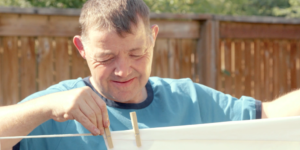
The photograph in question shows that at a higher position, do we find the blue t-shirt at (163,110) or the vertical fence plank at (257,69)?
the blue t-shirt at (163,110)

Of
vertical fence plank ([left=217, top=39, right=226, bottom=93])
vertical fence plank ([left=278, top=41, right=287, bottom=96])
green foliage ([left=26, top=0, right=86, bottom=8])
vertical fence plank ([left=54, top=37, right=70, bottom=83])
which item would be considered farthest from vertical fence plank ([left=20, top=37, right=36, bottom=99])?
vertical fence plank ([left=278, top=41, right=287, bottom=96])

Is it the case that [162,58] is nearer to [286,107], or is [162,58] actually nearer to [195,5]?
[195,5]

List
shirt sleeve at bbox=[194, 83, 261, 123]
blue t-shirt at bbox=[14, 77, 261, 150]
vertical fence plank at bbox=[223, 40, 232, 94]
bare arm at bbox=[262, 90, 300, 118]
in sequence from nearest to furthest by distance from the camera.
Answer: blue t-shirt at bbox=[14, 77, 261, 150] → bare arm at bbox=[262, 90, 300, 118] → shirt sleeve at bbox=[194, 83, 261, 123] → vertical fence plank at bbox=[223, 40, 232, 94]

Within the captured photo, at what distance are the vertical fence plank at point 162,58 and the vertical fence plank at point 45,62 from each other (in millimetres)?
1116

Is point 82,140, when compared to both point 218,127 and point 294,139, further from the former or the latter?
point 294,139

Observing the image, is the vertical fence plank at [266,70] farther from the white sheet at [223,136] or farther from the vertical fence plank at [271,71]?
the white sheet at [223,136]

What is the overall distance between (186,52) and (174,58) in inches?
7.0

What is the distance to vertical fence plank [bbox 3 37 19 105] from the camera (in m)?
3.00

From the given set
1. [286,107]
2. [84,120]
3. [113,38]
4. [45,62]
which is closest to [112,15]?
[113,38]

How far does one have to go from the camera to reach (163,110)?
5.32 ft

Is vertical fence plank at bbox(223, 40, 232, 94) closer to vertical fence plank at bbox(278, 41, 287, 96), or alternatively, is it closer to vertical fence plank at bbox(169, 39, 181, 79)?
vertical fence plank at bbox(169, 39, 181, 79)

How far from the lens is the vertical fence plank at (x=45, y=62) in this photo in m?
3.12

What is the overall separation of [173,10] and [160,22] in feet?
2.16

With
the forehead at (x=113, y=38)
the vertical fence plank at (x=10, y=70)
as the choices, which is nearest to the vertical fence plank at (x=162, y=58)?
the vertical fence plank at (x=10, y=70)
